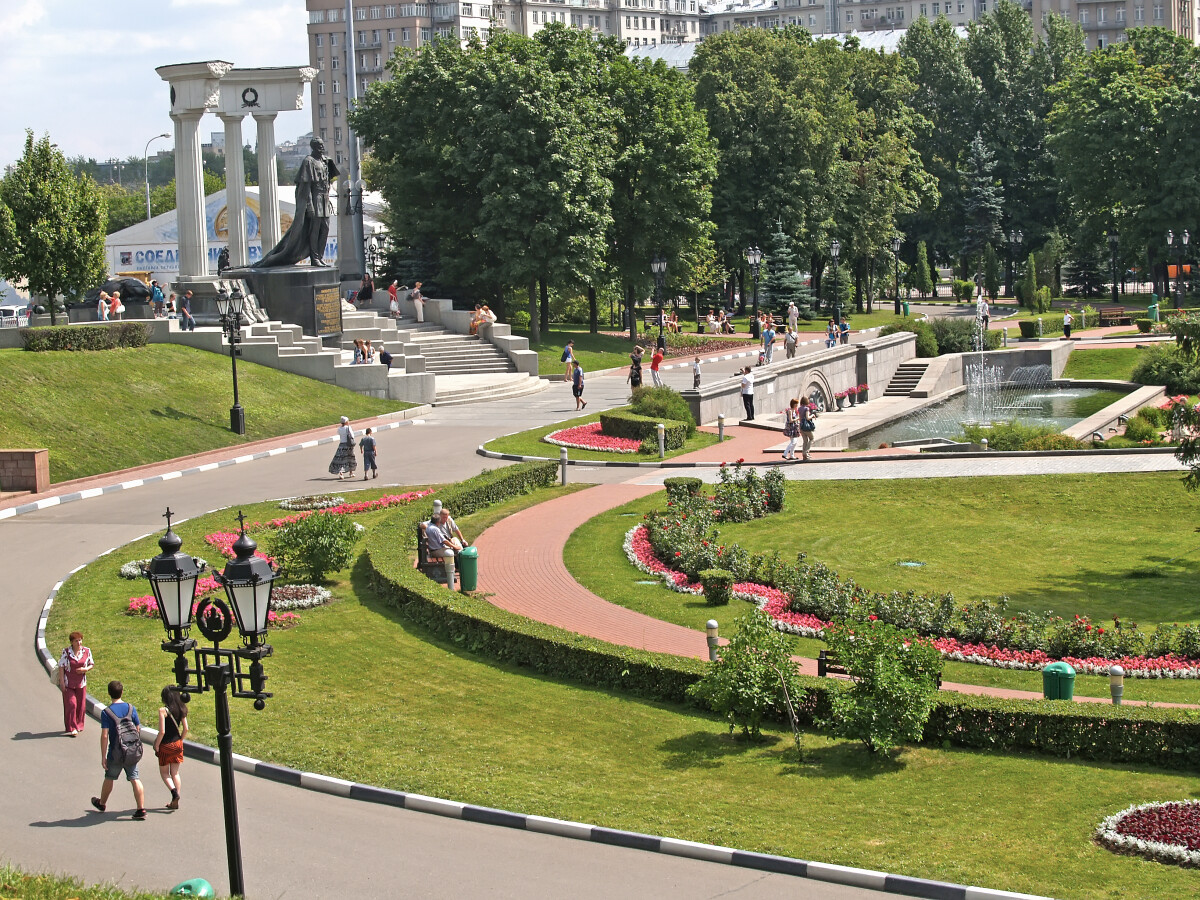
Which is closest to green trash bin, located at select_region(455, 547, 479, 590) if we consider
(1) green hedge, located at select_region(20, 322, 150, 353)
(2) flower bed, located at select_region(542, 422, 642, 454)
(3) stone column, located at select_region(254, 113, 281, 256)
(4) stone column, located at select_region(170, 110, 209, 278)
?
(2) flower bed, located at select_region(542, 422, 642, 454)

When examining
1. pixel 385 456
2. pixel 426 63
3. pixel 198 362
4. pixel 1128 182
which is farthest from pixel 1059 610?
pixel 1128 182

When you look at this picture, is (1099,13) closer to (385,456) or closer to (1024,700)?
(385,456)

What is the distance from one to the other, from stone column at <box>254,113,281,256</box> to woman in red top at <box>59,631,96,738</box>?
40.2 metres

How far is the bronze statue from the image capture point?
45.9m

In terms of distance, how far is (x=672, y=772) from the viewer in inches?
529

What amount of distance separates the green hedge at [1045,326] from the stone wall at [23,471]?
4330 centimetres

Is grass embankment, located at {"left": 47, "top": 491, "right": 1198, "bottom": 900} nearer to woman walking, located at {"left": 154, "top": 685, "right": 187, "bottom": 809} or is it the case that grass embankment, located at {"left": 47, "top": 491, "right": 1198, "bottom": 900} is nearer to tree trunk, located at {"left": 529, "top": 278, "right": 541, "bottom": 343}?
woman walking, located at {"left": 154, "top": 685, "right": 187, "bottom": 809}

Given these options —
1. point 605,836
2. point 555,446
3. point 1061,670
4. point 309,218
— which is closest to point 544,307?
point 309,218

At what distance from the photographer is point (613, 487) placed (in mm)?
29703

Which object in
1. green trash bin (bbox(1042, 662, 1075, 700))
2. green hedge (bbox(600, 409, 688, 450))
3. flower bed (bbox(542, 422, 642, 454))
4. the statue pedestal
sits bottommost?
green trash bin (bbox(1042, 662, 1075, 700))

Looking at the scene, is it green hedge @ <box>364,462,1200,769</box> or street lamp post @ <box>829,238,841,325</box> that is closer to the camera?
green hedge @ <box>364,462,1200,769</box>

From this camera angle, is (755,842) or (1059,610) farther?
(1059,610)

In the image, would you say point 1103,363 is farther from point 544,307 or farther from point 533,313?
point 544,307

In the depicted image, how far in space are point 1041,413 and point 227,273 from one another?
27586mm
